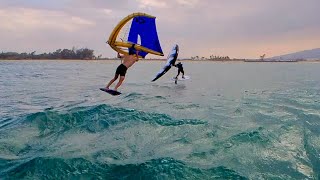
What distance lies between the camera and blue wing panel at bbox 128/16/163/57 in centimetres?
1420

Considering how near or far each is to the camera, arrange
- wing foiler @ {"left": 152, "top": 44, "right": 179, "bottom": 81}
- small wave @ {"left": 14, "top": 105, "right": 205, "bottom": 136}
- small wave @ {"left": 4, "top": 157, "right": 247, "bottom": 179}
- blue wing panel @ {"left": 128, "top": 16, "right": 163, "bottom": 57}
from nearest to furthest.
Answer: small wave @ {"left": 4, "top": 157, "right": 247, "bottom": 179} → small wave @ {"left": 14, "top": 105, "right": 205, "bottom": 136} → blue wing panel @ {"left": 128, "top": 16, "right": 163, "bottom": 57} → wing foiler @ {"left": 152, "top": 44, "right": 179, "bottom": 81}

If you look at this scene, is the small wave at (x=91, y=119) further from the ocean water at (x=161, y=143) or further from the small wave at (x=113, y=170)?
the small wave at (x=113, y=170)

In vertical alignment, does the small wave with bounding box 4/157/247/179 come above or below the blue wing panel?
below

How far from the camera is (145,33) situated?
47.5ft

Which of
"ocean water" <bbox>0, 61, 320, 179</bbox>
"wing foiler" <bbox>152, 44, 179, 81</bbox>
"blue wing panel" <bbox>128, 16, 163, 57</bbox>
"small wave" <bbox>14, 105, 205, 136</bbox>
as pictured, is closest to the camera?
"ocean water" <bbox>0, 61, 320, 179</bbox>

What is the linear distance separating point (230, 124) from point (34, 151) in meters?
7.85

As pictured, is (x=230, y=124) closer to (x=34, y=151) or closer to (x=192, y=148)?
(x=192, y=148)

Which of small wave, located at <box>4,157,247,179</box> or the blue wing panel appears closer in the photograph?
small wave, located at <box>4,157,247,179</box>

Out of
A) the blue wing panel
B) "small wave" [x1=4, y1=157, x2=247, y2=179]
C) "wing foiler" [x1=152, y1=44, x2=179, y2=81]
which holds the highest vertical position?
the blue wing panel

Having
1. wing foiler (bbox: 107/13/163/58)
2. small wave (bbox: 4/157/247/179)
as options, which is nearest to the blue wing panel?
wing foiler (bbox: 107/13/163/58)

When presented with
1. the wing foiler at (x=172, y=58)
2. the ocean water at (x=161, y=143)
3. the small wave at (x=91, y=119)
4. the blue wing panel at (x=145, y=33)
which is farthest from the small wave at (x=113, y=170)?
the wing foiler at (x=172, y=58)

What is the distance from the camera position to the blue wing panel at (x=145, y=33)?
46.6 ft

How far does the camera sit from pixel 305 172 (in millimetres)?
8641

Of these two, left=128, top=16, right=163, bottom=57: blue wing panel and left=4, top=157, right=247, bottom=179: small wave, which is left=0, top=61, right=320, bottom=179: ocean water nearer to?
left=4, top=157, right=247, bottom=179: small wave
